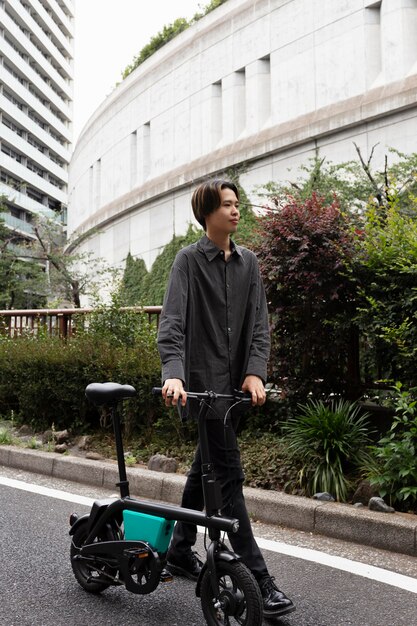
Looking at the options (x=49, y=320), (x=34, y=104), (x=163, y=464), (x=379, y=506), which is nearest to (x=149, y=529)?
(x=379, y=506)

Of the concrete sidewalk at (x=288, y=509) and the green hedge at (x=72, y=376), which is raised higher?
the green hedge at (x=72, y=376)

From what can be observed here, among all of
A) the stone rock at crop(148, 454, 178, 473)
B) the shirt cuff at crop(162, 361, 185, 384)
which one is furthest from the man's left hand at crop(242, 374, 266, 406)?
the stone rock at crop(148, 454, 178, 473)

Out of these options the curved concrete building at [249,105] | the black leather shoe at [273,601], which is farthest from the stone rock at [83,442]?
the curved concrete building at [249,105]

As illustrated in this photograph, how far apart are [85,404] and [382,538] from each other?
3.92 m

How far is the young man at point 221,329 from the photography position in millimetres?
2896

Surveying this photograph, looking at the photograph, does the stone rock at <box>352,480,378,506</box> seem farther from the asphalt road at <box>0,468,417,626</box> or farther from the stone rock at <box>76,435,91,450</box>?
the stone rock at <box>76,435,91,450</box>

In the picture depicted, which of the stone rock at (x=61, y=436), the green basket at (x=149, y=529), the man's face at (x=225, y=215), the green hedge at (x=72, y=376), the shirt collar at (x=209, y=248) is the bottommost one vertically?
the stone rock at (x=61, y=436)

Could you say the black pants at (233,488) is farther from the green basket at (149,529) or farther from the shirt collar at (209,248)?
the shirt collar at (209,248)

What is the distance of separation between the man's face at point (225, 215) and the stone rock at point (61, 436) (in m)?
4.37

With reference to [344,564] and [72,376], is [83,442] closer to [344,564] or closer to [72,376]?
[72,376]

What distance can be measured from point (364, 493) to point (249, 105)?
2081 centimetres

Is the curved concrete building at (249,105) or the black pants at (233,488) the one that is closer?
the black pants at (233,488)

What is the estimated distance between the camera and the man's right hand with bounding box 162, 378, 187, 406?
261cm

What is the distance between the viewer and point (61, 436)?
22.1ft
